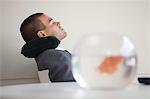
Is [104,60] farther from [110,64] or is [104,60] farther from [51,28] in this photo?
[51,28]

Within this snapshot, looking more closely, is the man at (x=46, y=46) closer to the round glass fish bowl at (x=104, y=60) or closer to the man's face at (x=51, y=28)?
the man's face at (x=51, y=28)

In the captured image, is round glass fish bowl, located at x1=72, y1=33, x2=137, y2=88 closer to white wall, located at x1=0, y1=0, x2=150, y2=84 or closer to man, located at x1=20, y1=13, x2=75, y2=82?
man, located at x1=20, y1=13, x2=75, y2=82

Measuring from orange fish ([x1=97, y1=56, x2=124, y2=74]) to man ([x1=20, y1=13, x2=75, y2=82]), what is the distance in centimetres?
68

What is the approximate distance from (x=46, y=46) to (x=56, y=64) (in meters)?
0.15

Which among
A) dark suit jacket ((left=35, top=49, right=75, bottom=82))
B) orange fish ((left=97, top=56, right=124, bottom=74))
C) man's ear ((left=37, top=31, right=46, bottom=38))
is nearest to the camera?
orange fish ((left=97, top=56, right=124, bottom=74))

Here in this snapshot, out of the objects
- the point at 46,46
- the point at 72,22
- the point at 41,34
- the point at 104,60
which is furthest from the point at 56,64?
the point at 104,60

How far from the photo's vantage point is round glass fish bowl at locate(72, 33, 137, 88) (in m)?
0.67

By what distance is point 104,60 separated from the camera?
26.5 inches

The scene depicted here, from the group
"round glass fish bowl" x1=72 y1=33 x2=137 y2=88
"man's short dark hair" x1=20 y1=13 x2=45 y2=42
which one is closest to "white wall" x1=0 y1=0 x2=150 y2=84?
"man's short dark hair" x1=20 y1=13 x2=45 y2=42

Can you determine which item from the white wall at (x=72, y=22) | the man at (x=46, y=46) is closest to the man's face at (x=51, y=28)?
the man at (x=46, y=46)

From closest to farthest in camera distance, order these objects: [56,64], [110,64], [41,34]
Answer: [110,64] < [56,64] < [41,34]

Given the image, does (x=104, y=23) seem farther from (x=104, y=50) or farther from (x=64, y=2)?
(x=104, y=50)

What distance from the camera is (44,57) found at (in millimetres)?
1417

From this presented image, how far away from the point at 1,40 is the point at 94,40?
113cm
